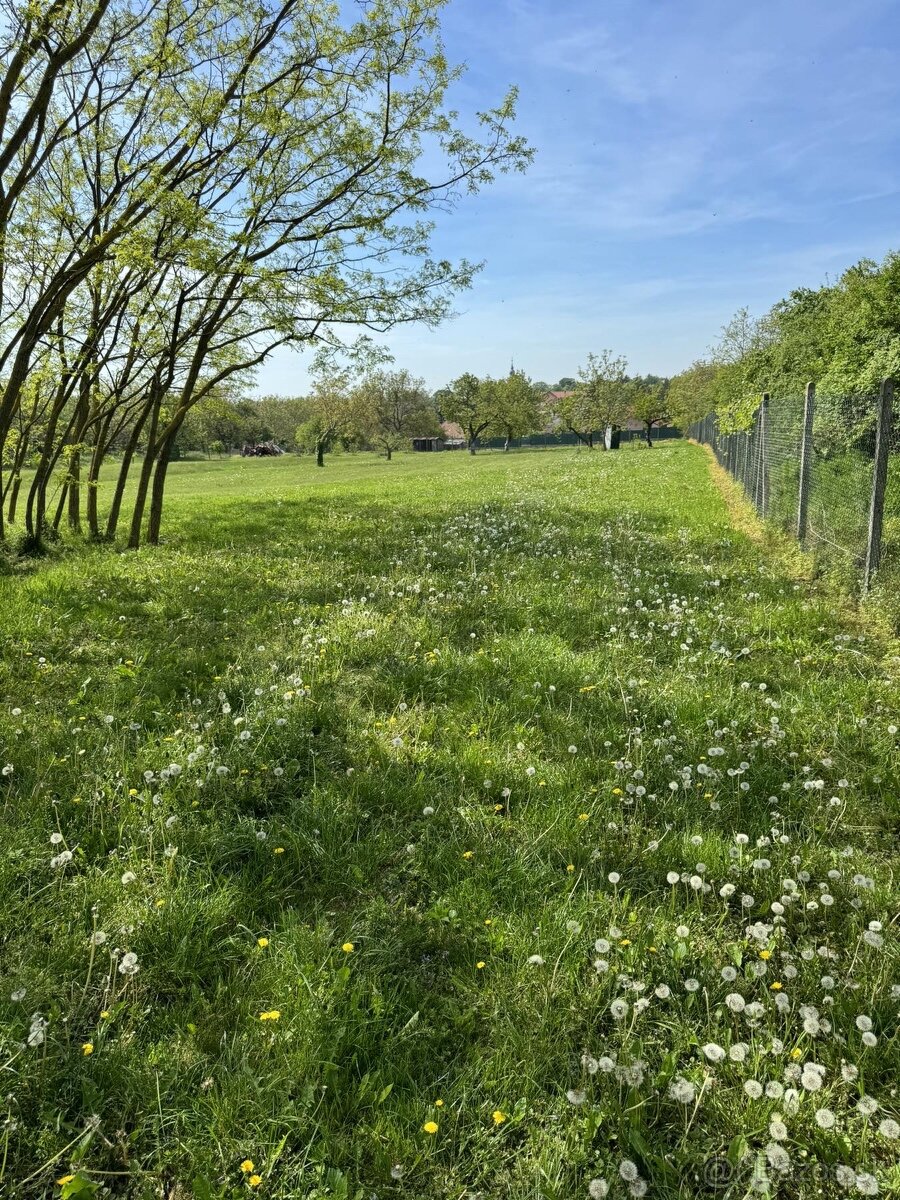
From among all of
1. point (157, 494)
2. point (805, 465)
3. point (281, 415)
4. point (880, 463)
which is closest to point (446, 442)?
point (281, 415)

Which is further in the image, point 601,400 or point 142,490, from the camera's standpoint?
point 601,400

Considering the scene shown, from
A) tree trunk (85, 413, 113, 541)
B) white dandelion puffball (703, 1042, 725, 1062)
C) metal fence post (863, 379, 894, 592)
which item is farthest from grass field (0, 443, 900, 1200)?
tree trunk (85, 413, 113, 541)

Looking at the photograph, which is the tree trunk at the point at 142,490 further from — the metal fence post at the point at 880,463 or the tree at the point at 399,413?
the tree at the point at 399,413

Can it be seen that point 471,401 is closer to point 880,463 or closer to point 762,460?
point 762,460

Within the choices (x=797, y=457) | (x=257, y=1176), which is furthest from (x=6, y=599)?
(x=797, y=457)

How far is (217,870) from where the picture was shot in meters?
2.98

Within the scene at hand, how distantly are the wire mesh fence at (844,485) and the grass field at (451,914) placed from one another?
1.50 meters

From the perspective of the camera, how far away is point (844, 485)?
8406mm

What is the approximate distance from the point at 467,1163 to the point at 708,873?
5.20 feet

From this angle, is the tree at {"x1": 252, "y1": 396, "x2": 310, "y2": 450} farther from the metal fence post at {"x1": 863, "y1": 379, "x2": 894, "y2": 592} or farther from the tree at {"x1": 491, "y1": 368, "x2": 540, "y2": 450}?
the metal fence post at {"x1": 863, "y1": 379, "x2": 894, "y2": 592}

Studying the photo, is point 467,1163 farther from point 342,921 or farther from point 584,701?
point 584,701

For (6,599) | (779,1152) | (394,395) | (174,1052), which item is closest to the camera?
(779,1152)

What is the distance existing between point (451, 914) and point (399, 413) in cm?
7636

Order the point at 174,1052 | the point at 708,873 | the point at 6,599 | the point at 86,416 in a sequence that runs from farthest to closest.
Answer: the point at 86,416, the point at 6,599, the point at 708,873, the point at 174,1052
